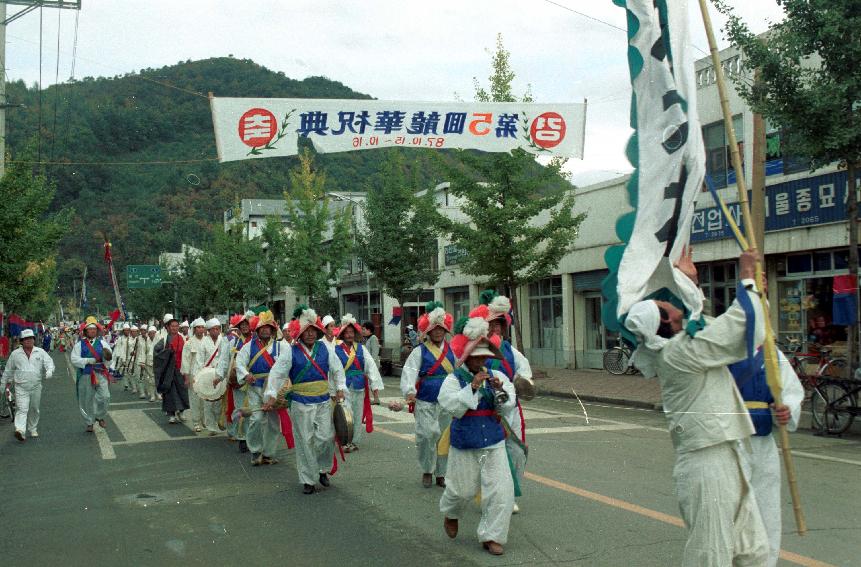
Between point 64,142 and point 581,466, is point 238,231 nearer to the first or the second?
point 64,142

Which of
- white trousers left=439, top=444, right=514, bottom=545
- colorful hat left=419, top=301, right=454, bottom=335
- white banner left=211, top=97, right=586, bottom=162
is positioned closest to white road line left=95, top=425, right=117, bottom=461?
white banner left=211, top=97, right=586, bottom=162

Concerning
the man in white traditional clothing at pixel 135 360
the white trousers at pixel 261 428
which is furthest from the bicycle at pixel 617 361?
the white trousers at pixel 261 428

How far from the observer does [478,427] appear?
6.36 meters

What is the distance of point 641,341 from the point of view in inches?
177

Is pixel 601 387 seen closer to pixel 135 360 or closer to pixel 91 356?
pixel 91 356

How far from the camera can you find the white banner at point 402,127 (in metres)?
11.6

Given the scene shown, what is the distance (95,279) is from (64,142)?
54378 millimetres

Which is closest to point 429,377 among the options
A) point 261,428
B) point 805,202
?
point 261,428

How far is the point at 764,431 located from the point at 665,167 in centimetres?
149

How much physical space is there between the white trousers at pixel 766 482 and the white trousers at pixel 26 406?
1214 centimetres

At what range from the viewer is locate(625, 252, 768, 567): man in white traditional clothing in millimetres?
4246

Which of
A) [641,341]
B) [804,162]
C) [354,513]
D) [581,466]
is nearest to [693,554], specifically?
[641,341]

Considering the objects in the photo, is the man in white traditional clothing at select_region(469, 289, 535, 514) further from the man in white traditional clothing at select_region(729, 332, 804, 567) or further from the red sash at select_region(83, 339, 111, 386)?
the red sash at select_region(83, 339, 111, 386)

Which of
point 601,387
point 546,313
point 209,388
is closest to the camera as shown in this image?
point 209,388
